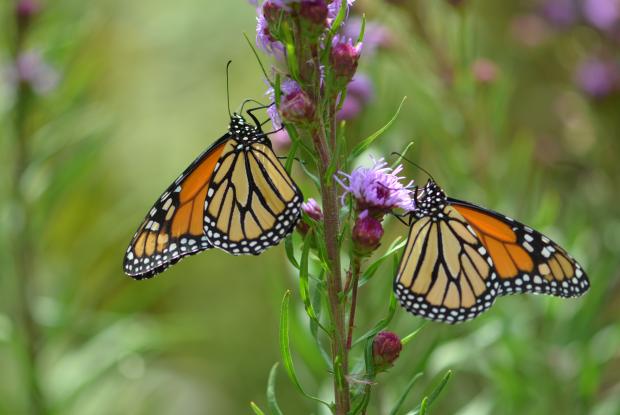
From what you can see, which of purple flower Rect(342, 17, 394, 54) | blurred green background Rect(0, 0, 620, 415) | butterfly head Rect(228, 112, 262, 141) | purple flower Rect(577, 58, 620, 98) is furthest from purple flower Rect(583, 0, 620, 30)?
butterfly head Rect(228, 112, 262, 141)

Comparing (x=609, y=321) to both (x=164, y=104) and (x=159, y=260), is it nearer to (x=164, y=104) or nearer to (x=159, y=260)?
(x=159, y=260)

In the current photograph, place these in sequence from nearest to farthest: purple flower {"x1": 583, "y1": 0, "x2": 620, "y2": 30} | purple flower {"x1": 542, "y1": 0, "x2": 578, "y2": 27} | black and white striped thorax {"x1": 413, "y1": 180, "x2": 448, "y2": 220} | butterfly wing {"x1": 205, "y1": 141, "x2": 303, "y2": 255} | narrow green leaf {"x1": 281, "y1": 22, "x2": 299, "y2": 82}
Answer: narrow green leaf {"x1": 281, "y1": 22, "x2": 299, "y2": 82} → butterfly wing {"x1": 205, "y1": 141, "x2": 303, "y2": 255} → black and white striped thorax {"x1": 413, "y1": 180, "x2": 448, "y2": 220} → purple flower {"x1": 583, "y1": 0, "x2": 620, "y2": 30} → purple flower {"x1": 542, "y1": 0, "x2": 578, "y2": 27}

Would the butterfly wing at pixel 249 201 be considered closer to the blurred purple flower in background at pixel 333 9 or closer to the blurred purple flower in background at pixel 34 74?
the blurred purple flower in background at pixel 333 9

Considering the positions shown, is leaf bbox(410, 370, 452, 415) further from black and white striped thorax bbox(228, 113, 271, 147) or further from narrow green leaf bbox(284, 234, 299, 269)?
black and white striped thorax bbox(228, 113, 271, 147)

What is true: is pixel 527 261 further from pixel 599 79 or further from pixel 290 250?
pixel 599 79

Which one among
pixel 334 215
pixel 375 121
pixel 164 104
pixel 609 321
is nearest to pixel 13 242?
pixel 375 121

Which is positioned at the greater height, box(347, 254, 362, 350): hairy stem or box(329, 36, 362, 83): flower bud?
box(329, 36, 362, 83): flower bud
